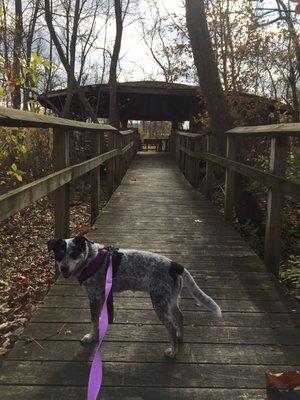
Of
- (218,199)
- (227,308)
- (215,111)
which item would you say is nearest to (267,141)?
(218,199)

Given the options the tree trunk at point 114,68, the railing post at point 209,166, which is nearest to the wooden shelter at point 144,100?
the tree trunk at point 114,68

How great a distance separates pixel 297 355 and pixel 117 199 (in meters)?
6.48

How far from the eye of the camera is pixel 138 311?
369 centimetres

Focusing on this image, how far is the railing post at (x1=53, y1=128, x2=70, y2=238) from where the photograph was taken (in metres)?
4.66

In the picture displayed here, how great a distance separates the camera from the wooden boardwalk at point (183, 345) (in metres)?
2.63

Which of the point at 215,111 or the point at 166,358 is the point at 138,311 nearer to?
the point at 166,358

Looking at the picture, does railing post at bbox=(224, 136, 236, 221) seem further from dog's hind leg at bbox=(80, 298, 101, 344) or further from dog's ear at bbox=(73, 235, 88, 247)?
dog's ear at bbox=(73, 235, 88, 247)

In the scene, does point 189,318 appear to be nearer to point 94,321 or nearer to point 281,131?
point 94,321

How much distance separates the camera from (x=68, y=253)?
9.54 ft

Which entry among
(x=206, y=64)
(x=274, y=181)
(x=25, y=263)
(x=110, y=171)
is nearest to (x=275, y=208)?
(x=274, y=181)

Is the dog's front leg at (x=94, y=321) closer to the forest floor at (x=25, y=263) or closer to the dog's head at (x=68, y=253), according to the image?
the dog's head at (x=68, y=253)

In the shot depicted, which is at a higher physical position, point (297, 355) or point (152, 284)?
point (152, 284)

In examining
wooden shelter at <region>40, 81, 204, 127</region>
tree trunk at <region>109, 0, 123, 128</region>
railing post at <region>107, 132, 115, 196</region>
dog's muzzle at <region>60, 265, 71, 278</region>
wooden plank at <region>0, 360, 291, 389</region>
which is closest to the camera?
wooden plank at <region>0, 360, 291, 389</region>

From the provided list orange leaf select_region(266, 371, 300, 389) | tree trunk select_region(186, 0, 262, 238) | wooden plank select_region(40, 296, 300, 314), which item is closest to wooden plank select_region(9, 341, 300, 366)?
wooden plank select_region(40, 296, 300, 314)
